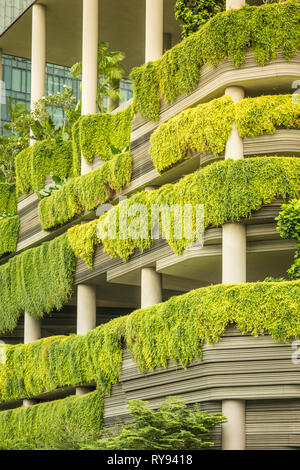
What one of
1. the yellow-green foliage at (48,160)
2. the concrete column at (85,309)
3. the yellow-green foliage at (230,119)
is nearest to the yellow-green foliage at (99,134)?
the yellow-green foliage at (48,160)

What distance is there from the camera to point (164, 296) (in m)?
40.0

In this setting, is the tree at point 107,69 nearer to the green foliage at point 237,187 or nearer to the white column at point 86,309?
the white column at point 86,309

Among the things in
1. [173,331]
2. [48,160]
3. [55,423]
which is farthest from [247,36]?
[55,423]

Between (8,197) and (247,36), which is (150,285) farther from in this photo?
(8,197)

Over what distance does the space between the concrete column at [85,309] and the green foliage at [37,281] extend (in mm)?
426

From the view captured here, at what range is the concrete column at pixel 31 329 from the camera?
39.0m

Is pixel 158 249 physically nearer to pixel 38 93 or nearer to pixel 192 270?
pixel 192 270

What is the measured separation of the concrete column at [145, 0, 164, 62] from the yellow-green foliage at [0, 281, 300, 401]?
8454 millimetres

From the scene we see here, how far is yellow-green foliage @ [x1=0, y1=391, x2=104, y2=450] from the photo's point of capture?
29.2 meters

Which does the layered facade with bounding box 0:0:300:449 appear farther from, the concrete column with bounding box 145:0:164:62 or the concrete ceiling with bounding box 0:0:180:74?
the concrete ceiling with bounding box 0:0:180:74

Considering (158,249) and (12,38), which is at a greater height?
(12,38)

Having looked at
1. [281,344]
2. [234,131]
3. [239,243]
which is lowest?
[281,344]
